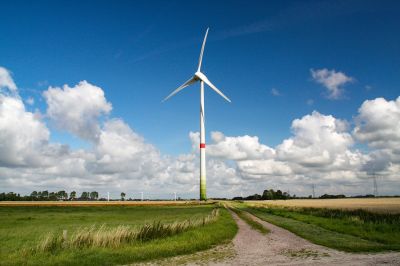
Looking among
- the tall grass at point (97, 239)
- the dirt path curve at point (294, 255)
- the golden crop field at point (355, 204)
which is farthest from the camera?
the golden crop field at point (355, 204)

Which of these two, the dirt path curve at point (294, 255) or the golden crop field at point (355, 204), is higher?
the golden crop field at point (355, 204)

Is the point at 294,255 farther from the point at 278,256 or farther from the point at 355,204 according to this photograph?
the point at 355,204

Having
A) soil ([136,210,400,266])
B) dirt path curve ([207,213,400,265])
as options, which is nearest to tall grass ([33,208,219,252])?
soil ([136,210,400,266])

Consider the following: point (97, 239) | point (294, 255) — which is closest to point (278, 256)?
point (294, 255)

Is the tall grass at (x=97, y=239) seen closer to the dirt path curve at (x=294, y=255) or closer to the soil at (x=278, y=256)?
the soil at (x=278, y=256)

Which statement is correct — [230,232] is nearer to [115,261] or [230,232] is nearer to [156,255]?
[156,255]

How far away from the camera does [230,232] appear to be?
3131 centimetres

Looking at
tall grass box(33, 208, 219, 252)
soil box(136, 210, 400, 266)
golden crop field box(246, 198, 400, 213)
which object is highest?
golden crop field box(246, 198, 400, 213)

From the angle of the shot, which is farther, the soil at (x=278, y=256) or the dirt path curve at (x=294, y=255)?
the soil at (x=278, y=256)

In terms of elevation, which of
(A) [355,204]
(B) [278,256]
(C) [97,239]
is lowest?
(B) [278,256]

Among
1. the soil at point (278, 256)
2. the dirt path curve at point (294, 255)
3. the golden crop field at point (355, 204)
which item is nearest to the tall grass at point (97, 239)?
the soil at point (278, 256)

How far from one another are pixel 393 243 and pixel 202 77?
10021 centimetres

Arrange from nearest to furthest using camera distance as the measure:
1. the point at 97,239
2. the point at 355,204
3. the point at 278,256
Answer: the point at 278,256 < the point at 97,239 < the point at 355,204

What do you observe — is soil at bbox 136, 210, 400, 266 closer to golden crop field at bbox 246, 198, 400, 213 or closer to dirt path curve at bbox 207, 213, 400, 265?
dirt path curve at bbox 207, 213, 400, 265
